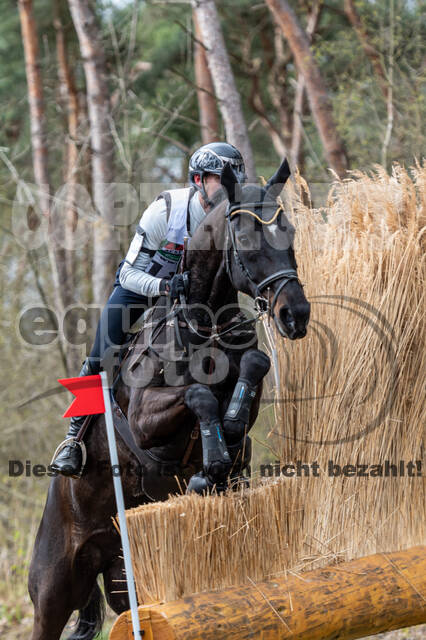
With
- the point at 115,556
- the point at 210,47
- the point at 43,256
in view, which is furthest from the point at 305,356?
the point at 43,256

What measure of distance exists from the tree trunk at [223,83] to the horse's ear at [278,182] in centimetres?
407

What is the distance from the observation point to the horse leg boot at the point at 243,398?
3424 millimetres

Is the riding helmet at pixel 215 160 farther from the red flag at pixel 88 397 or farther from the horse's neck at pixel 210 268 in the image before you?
the red flag at pixel 88 397

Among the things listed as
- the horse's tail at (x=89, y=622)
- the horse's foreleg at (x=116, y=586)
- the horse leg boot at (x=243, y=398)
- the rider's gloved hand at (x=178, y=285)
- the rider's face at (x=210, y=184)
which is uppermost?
the rider's face at (x=210, y=184)

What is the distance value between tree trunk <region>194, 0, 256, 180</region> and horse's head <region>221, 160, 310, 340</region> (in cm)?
415

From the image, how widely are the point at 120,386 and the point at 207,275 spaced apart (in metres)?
1.04

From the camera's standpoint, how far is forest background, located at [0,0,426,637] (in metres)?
9.45

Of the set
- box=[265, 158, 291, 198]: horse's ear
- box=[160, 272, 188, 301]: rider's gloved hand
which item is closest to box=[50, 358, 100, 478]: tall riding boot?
box=[160, 272, 188, 301]: rider's gloved hand

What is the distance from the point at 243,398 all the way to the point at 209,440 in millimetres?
257

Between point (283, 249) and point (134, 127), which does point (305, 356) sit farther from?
point (134, 127)

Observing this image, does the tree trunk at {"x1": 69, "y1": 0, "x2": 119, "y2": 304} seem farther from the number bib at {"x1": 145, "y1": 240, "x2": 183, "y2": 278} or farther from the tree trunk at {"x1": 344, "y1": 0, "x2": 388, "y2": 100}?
the number bib at {"x1": 145, "y1": 240, "x2": 183, "y2": 278}

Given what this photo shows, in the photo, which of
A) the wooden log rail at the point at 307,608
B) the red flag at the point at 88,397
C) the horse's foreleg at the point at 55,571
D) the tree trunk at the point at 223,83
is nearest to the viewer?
the wooden log rail at the point at 307,608

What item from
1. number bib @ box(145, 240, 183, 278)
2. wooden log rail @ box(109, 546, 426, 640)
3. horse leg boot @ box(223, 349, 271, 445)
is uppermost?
number bib @ box(145, 240, 183, 278)

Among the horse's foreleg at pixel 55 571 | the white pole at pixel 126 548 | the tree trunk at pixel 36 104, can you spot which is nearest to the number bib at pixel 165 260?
the white pole at pixel 126 548
